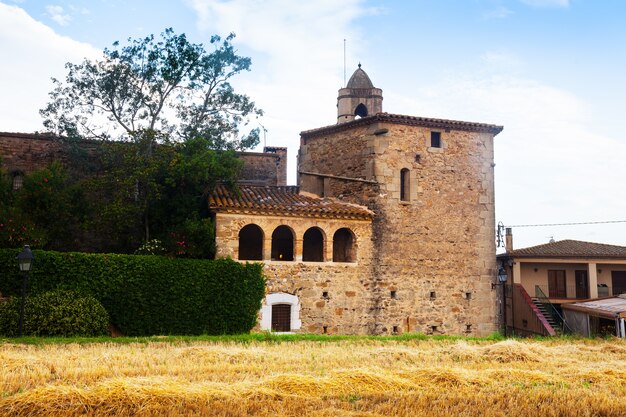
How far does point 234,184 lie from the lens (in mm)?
20594

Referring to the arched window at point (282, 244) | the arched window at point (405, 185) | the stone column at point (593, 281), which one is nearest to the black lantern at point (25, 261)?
the arched window at point (282, 244)

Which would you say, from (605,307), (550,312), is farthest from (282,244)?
(550,312)

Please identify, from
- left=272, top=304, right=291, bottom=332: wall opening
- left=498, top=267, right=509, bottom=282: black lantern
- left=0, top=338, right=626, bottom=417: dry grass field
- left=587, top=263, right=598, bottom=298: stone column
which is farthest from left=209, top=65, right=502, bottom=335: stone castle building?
left=587, top=263, right=598, bottom=298: stone column

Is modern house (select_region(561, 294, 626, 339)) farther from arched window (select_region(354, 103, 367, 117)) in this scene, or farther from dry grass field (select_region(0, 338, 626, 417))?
arched window (select_region(354, 103, 367, 117))

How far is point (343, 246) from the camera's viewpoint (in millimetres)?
22359

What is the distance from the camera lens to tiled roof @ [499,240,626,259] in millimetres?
29656

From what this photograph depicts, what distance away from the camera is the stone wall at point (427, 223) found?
70.6 feet

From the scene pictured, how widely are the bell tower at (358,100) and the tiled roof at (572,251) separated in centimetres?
1128

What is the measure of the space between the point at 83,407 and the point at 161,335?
10592 millimetres

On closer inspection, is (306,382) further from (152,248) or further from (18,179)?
(18,179)

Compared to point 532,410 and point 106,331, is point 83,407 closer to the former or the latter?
point 532,410

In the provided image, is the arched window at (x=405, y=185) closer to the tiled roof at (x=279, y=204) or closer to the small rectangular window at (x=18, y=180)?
the tiled roof at (x=279, y=204)

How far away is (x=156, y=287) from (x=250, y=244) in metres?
5.46

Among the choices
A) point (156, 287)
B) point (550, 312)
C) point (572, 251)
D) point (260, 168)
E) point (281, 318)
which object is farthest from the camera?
point (572, 251)
